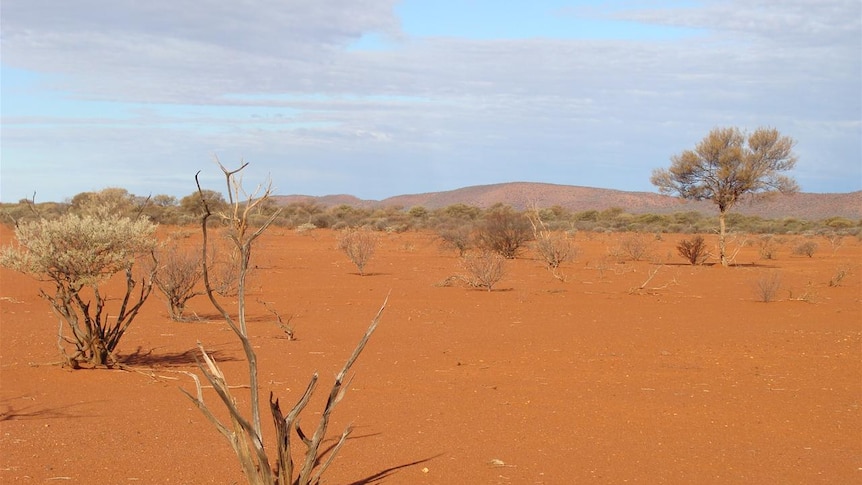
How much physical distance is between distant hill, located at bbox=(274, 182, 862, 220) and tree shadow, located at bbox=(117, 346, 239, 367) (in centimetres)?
8995

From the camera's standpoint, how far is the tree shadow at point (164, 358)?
34.4 feet

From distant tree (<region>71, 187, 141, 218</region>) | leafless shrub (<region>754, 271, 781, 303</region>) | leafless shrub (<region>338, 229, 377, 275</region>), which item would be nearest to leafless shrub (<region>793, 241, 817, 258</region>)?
leafless shrub (<region>754, 271, 781, 303</region>)

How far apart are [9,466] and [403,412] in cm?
359

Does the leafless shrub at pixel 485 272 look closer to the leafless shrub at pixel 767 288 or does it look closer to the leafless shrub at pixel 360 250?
the leafless shrub at pixel 360 250

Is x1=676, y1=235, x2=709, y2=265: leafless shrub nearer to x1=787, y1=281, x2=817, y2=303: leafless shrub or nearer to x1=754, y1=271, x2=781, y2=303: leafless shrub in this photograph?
x1=787, y1=281, x2=817, y2=303: leafless shrub

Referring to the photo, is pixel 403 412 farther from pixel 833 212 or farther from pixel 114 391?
pixel 833 212

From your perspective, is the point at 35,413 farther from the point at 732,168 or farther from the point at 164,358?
the point at 732,168

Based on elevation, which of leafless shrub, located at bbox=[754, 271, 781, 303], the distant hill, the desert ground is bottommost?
the desert ground

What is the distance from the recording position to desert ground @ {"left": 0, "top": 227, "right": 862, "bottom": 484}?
251 inches

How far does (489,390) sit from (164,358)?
4.69 meters

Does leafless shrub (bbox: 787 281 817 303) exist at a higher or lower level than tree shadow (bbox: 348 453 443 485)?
higher

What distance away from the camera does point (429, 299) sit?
59.1 ft

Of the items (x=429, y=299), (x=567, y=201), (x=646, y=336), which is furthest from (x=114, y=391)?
(x=567, y=201)

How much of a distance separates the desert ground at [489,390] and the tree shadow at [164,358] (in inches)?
2.5
